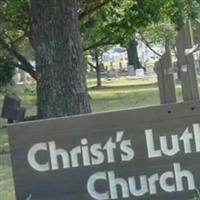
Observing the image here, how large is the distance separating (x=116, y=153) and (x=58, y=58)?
3.92 m

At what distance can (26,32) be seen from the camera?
1927cm

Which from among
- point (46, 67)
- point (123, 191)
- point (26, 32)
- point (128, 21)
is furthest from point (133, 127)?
point (26, 32)

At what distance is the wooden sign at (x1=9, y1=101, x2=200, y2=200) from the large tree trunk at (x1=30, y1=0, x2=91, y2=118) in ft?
12.2

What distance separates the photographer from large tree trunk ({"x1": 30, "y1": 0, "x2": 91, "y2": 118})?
31.2ft

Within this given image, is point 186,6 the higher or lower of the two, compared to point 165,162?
higher

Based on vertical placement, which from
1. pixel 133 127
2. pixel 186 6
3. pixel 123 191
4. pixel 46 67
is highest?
pixel 186 6

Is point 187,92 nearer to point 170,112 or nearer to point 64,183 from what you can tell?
point 170,112

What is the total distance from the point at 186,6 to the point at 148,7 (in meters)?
0.87

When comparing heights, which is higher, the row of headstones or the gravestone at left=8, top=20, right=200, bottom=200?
the row of headstones

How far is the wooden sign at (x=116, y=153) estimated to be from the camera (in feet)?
19.6

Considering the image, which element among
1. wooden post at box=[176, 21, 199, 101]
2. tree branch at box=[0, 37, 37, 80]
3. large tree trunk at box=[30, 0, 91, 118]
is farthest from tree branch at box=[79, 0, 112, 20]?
wooden post at box=[176, 21, 199, 101]

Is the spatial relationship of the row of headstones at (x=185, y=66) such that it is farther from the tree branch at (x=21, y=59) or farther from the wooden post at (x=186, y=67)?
the tree branch at (x=21, y=59)

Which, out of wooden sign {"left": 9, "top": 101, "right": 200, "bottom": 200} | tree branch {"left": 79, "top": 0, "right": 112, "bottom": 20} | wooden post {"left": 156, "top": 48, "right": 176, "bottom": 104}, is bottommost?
wooden sign {"left": 9, "top": 101, "right": 200, "bottom": 200}

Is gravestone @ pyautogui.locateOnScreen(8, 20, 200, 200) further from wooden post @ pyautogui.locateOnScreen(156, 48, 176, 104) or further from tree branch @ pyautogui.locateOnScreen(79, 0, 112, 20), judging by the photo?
tree branch @ pyautogui.locateOnScreen(79, 0, 112, 20)
